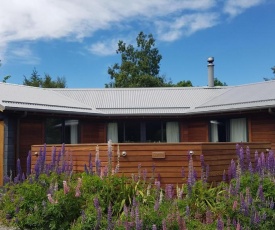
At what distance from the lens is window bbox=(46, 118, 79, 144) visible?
1566 centimetres

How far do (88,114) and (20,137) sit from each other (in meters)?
3.25

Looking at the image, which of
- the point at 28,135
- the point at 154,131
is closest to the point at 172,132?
the point at 154,131

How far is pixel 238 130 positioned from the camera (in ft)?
52.6

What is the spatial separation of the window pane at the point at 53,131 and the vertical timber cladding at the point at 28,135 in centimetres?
42

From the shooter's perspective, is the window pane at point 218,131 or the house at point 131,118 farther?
the window pane at point 218,131

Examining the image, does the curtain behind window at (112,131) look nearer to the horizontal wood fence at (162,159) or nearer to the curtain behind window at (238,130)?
the curtain behind window at (238,130)

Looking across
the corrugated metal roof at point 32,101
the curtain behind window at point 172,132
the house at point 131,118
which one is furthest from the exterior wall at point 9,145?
the curtain behind window at point 172,132

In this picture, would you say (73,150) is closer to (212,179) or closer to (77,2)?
(212,179)

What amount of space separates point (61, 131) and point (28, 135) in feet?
6.17

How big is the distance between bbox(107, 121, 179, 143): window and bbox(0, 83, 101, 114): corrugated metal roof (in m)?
1.93

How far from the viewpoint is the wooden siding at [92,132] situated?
55.9 ft

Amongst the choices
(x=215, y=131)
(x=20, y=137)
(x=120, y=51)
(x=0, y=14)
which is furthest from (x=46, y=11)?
Result: (x=120, y=51)

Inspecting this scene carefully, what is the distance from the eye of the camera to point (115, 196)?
22.9ft

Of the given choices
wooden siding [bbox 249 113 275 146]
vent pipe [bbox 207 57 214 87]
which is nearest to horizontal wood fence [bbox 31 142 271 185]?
wooden siding [bbox 249 113 275 146]
